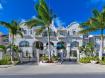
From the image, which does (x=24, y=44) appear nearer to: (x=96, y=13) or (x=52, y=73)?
(x=96, y=13)

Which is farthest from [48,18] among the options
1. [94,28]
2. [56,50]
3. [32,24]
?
[56,50]

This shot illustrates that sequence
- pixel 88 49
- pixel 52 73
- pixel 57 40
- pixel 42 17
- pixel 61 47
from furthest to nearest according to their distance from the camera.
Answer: pixel 57 40 → pixel 61 47 → pixel 88 49 → pixel 42 17 → pixel 52 73

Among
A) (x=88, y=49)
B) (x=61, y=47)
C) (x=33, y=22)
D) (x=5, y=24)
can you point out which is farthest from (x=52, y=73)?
(x=61, y=47)

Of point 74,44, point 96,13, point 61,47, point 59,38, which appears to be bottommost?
point 61,47

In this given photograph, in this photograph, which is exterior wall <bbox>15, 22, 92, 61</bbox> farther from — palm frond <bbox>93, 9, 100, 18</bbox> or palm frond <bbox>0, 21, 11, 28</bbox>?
palm frond <bbox>93, 9, 100, 18</bbox>

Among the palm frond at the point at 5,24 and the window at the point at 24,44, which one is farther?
the window at the point at 24,44

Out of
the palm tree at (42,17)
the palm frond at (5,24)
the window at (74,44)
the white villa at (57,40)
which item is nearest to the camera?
the palm tree at (42,17)

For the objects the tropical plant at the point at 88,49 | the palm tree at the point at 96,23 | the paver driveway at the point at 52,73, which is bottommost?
the paver driveway at the point at 52,73

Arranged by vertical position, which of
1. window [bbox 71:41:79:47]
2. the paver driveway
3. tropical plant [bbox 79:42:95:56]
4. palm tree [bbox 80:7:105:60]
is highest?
palm tree [bbox 80:7:105:60]

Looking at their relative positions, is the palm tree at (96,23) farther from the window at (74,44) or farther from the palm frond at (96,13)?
the window at (74,44)

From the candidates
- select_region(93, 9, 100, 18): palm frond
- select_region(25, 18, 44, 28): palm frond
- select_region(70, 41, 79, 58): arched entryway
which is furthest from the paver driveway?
select_region(70, 41, 79, 58): arched entryway

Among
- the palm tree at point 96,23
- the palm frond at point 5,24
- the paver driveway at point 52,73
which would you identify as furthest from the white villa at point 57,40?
the paver driveway at point 52,73

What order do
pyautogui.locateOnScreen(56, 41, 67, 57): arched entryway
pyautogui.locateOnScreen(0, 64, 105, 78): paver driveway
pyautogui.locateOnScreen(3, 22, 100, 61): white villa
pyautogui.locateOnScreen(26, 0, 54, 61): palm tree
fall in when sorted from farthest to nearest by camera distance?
pyautogui.locateOnScreen(3, 22, 100, 61): white villa < pyautogui.locateOnScreen(56, 41, 67, 57): arched entryway < pyautogui.locateOnScreen(26, 0, 54, 61): palm tree < pyautogui.locateOnScreen(0, 64, 105, 78): paver driveway

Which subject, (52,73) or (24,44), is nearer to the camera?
(52,73)
